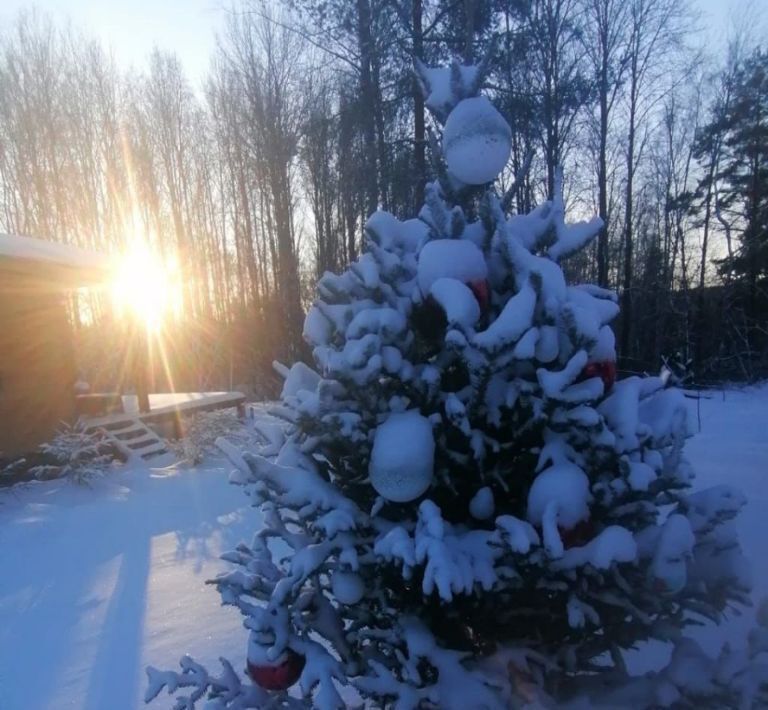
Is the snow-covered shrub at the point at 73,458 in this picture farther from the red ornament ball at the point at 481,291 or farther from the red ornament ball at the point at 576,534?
the red ornament ball at the point at 576,534

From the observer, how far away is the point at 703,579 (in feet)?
4.92

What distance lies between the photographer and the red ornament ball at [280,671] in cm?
153

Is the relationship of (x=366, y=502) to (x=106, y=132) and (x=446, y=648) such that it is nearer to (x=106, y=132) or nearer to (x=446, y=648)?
(x=446, y=648)

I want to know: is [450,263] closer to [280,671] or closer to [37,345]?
[280,671]

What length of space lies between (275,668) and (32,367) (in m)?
9.74

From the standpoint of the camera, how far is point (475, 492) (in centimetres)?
155

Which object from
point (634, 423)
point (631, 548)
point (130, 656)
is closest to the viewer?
point (631, 548)

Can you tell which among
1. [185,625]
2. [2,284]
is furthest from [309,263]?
[185,625]

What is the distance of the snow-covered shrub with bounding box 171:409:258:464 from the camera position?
924 cm

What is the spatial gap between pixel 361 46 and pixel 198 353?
12.9 meters

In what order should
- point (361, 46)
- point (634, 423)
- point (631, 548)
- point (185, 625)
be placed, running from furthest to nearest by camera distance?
1. point (361, 46)
2. point (185, 625)
3. point (634, 423)
4. point (631, 548)

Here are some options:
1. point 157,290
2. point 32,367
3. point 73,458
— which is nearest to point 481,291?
point 73,458

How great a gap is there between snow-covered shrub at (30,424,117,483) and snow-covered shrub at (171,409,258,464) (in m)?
1.12

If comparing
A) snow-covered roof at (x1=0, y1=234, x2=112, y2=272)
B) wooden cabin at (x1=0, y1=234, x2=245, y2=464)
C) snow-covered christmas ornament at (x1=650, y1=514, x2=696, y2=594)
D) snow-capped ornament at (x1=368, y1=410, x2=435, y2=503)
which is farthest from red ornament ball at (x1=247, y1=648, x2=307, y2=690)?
wooden cabin at (x1=0, y1=234, x2=245, y2=464)
